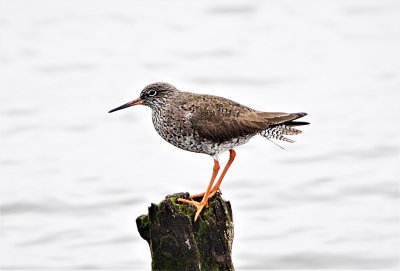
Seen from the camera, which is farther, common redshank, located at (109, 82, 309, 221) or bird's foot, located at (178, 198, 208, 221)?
common redshank, located at (109, 82, 309, 221)

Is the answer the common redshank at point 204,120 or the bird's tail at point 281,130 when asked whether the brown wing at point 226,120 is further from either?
the bird's tail at point 281,130

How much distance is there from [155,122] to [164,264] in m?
2.19

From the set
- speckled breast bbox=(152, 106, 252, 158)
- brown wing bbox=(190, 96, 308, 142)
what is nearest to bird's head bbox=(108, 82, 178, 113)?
speckled breast bbox=(152, 106, 252, 158)

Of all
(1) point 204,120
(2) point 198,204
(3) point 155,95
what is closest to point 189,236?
(2) point 198,204

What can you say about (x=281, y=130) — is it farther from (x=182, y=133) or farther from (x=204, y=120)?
(x=182, y=133)

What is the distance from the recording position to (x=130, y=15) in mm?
25188

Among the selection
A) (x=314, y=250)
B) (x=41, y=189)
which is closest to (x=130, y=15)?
(x=41, y=189)

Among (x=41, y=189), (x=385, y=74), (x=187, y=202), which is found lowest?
(x=187, y=202)

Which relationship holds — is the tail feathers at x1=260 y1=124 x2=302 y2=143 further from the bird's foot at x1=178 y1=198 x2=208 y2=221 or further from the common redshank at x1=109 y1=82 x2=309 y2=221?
the bird's foot at x1=178 y1=198 x2=208 y2=221

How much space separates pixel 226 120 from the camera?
11.2 metres

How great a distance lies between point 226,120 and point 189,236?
6.66ft

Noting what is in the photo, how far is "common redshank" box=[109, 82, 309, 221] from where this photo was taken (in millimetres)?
11062

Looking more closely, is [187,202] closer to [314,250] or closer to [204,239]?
[204,239]

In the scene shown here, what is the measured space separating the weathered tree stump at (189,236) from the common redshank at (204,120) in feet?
3.94
